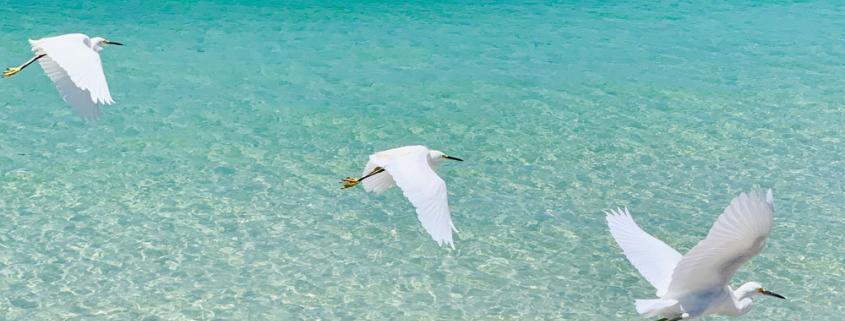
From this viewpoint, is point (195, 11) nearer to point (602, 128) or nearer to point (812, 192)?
point (602, 128)

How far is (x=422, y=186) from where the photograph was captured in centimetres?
337

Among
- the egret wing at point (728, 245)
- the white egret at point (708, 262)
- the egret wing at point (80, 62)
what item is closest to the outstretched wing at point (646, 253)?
the white egret at point (708, 262)

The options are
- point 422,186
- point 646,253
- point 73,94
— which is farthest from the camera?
point 73,94

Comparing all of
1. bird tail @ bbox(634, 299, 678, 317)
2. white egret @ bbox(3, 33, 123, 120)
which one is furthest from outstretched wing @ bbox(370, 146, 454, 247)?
white egret @ bbox(3, 33, 123, 120)

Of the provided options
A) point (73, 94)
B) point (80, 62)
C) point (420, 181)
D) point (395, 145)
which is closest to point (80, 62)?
point (80, 62)

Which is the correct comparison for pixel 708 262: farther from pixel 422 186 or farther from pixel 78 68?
pixel 78 68

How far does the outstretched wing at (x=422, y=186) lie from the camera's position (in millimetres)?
3197

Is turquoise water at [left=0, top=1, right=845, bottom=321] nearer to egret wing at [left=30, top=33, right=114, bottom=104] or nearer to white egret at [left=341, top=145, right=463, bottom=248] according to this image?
white egret at [left=341, top=145, right=463, bottom=248]

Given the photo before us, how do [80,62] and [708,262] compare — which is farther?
[80,62]

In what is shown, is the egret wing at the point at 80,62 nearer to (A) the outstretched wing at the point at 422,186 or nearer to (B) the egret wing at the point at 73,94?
(B) the egret wing at the point at 73,94

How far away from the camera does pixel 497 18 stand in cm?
1003

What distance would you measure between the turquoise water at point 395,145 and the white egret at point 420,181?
936 mm

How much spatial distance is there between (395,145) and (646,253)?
3.04 metres

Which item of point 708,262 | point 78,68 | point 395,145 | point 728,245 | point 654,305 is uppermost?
point 78,68
